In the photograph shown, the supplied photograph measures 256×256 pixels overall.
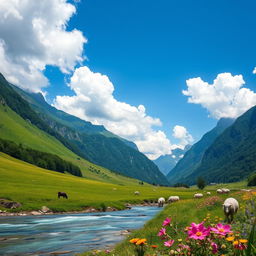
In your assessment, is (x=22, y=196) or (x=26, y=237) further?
(x=22, y=196)

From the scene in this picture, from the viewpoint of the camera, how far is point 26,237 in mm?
28578

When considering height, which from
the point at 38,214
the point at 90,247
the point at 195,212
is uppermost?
the point at 195,212

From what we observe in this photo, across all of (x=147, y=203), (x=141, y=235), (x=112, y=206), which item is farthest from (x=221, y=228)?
(x=147, y=203)

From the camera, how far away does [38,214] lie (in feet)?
179

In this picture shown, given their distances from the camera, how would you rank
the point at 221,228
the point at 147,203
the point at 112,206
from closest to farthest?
the point at 221,228, the point at 112,206, the point at 147,203

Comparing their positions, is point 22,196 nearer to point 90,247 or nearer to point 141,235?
point 90,247

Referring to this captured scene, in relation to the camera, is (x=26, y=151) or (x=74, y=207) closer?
(x=74, y=207)

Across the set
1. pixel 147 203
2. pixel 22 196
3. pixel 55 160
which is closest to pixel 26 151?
pixel 55 160

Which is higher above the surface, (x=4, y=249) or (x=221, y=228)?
(x=221, y=228)

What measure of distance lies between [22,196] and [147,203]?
45.4 metres

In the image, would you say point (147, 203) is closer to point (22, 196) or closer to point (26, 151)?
point (22, 196)

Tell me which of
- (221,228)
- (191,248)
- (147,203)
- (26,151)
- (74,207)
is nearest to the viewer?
(221,228)

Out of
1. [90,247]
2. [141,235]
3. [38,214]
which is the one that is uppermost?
[141,235]

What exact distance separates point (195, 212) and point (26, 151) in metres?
174
